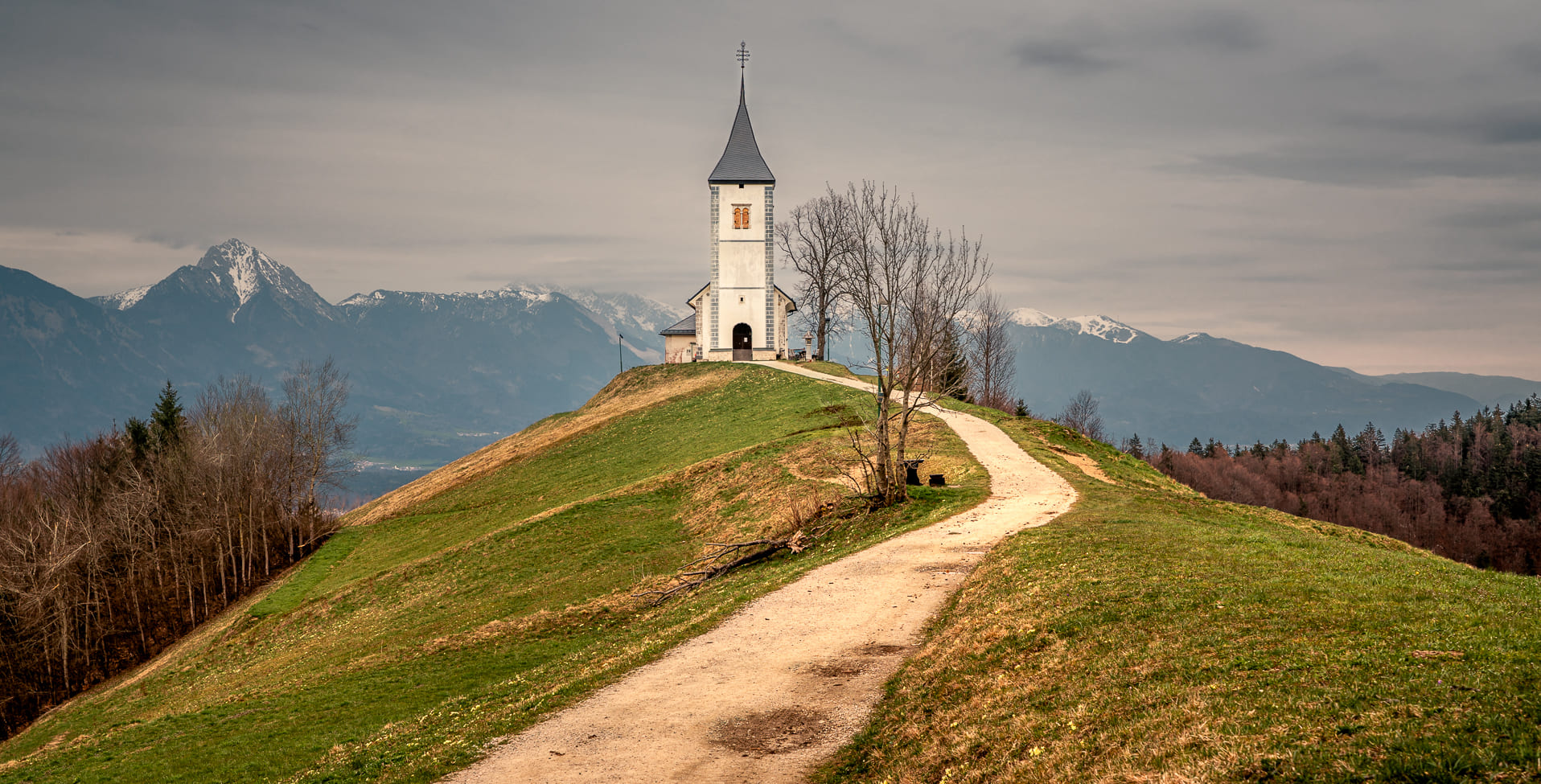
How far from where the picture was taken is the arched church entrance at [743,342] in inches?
3300

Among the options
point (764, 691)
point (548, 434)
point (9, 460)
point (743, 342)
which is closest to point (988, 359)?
point (743, 342)

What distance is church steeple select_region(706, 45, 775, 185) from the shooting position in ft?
269

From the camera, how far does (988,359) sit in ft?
288

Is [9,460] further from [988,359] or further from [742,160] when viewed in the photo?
[988,359]

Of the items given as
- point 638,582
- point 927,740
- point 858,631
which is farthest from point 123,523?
point 927,740

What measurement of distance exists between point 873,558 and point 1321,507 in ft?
511

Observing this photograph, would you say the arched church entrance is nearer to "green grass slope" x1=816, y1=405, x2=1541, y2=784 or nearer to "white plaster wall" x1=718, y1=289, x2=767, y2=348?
"white plaster wall" x1=718, y1=289, x2=767, y2=348

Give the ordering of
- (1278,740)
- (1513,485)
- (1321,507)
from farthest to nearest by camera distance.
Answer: (1321,507), (1513,485), (1278,740)

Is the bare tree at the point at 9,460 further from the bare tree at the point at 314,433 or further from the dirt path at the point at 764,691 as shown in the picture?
the dirt path at the point at 764,691

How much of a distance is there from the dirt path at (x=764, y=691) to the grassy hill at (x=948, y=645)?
0.79m

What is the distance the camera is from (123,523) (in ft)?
207

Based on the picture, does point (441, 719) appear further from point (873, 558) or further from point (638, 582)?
point (638, 582)

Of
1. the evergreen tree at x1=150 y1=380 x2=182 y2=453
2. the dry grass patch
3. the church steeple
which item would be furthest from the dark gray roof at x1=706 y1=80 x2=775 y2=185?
the evergreen tree at x1=150 y1=380 x2=182 y2=453

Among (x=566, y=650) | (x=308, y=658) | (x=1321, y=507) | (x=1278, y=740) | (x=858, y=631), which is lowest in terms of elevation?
(x=1321, y=507)
